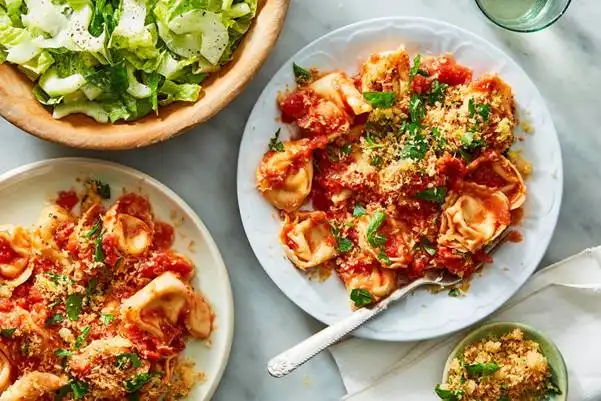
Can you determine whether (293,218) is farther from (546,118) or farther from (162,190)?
(546,118)

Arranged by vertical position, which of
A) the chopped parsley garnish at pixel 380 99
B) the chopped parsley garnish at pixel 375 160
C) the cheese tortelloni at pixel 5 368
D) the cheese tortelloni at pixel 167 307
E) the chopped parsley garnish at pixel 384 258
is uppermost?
the chopped parsley garnish at pixel 380 99

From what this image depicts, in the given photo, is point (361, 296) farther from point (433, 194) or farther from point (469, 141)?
point (469, 141)

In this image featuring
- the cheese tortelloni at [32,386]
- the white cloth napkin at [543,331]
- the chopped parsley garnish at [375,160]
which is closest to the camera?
the cheese tortelloni at [32,386]

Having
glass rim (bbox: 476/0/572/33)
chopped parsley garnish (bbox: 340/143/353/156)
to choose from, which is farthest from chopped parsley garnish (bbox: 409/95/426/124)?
glass rim (bbox: 476/0/572/33)

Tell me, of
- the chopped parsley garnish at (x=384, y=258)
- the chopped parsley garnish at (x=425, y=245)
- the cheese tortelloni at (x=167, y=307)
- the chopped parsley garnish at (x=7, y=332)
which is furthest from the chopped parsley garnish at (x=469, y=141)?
the chopped parsley garnish at (x=7, y=332)

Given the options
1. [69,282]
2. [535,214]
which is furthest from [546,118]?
[69,282]

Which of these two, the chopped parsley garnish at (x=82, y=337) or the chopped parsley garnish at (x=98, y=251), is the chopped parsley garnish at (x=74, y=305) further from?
the chopped parsley garnish at (x=98, y=251)
